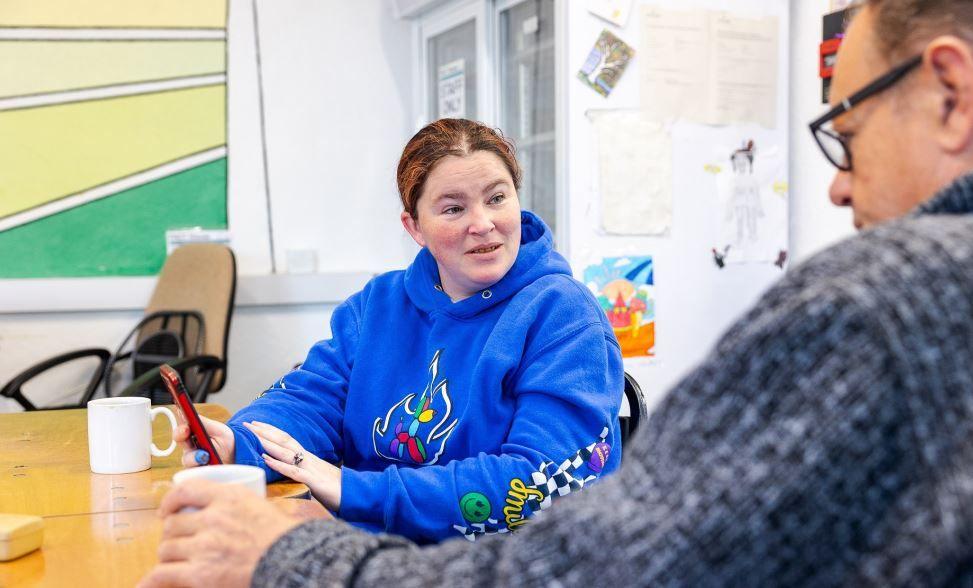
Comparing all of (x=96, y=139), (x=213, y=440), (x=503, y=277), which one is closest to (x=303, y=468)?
(x=213, y=440)

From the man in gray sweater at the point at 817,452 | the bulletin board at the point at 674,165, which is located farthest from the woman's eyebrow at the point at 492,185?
the bulletin board at the point at 674,165

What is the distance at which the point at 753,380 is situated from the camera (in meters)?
0.55

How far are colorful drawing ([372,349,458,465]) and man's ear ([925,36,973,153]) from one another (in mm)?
921

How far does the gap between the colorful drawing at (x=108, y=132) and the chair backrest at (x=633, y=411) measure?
2667 millimetres

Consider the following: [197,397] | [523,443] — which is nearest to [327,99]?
[197,397]

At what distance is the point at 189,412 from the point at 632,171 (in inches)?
85.6

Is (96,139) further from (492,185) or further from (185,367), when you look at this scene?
(492,185)

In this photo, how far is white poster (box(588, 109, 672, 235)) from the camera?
3.08 metres

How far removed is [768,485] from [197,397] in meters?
2.93

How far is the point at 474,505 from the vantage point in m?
1.30

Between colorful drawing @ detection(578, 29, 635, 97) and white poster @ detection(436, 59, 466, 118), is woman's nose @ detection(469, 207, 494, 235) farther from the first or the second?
white poster @ detection(436, 59, 466, 118)

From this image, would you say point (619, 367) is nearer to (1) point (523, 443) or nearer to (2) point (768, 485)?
(1) point (523, 443)

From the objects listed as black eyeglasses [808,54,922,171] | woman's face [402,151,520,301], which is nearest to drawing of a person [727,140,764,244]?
woman's face [402,151,520,301]

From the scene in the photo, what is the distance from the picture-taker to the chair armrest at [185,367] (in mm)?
2867
